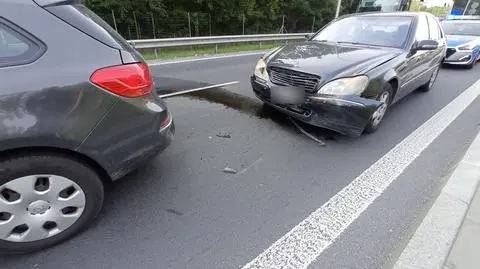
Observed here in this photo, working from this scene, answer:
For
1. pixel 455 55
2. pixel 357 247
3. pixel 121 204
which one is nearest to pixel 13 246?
pixel 121 204

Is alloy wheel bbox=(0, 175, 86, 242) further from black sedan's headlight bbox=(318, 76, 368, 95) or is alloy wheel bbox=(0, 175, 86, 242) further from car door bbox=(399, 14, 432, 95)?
car door bbox=(399, 14, 432, 95)

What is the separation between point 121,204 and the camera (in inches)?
102

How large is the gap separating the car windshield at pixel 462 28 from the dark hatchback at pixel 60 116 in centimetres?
1124

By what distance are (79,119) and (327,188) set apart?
7.24ft

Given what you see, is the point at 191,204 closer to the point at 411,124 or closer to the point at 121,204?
the point at 121,204

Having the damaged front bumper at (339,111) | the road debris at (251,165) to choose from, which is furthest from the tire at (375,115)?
the road debris at (251,165)

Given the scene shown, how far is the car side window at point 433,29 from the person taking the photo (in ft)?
18.3

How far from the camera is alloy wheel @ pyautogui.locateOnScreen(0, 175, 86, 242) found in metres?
1.92

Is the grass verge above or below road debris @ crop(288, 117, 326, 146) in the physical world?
below

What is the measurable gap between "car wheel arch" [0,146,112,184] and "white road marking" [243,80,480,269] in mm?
1258

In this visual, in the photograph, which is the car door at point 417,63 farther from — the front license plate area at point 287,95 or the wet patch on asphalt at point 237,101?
the front license plate area at point 287,95

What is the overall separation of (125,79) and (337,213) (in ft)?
6.54

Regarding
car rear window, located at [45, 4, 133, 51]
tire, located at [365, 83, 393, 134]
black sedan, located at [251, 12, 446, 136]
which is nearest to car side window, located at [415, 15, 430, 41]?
black sedan, located at [251, 12, 446, 136]

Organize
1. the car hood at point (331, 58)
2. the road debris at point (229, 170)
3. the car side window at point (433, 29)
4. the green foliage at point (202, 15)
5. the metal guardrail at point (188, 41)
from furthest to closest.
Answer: the green foliage at point (202, 15) < the metal guardrail at point (188, 41) < the car side window at point (433, 29) < the car hood at point (331, 58) < the road debris at point (229, 170)
